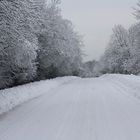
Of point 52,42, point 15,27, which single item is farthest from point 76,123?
point 52,42

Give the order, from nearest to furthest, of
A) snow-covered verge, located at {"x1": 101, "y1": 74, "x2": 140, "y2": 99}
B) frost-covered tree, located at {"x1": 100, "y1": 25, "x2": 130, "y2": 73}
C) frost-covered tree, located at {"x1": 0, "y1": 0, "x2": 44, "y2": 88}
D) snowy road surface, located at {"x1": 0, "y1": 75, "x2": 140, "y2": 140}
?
snowy road surface, located at {"x1": 0, "y1": 75, "x2": 140, "y2": 140} → frost-covered tree, located at {"x1": 0, "y1": 0, "x2": 44, "y2": 88} → snow-covered verge, located at {"x1": 101, "y1": 74, "x2": 140, "y2": 99} → frost-covered tree, located at {"x1": 100, "y1": 25, "x2": 130, "y2": 73}

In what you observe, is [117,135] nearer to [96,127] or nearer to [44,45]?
[96,127]

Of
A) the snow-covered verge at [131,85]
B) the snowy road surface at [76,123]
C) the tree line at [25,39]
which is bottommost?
the snowy road surface at [76,123]

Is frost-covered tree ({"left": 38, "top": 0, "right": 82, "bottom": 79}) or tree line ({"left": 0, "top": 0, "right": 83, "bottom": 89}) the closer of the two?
tree line ({"left": 0, "top": 0, "right": 83, "bottom": 89})

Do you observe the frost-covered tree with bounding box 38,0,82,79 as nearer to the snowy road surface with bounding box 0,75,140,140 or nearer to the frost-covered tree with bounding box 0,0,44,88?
the frost-covered tree with bounding box 0,0,44,88

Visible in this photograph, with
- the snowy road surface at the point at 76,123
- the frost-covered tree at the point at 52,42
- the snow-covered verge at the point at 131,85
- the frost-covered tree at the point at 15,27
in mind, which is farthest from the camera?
the frost-covered tree at the point at 52,42

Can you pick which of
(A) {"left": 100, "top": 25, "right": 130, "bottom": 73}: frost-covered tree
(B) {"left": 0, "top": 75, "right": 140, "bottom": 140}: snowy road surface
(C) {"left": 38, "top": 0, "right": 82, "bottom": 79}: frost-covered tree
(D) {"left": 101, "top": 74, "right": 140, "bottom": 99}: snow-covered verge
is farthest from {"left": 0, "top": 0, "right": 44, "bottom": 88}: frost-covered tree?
(A) {"left": 100, "top": 25, "right": 130, "bottom": 73}: frost-covered tree

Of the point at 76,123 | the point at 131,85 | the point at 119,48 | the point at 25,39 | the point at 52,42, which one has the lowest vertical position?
the point at 76,123

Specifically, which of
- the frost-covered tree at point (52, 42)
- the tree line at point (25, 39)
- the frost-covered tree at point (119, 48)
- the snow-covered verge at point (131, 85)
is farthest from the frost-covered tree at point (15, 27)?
the frost-covered tree at point (119, 48)

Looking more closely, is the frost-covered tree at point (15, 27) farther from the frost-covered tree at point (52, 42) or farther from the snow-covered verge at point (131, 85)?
the frost-covered tree at point (52, 42)

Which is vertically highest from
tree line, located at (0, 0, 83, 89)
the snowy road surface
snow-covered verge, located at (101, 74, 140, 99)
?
tree line, located at (0, 0, 83, 89)

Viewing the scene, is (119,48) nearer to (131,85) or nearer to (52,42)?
(52,42)

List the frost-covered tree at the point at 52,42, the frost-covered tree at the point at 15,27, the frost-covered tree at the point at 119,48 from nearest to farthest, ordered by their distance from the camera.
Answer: the frost-covered tree at the point at 15,27 → the frost-covered tree at the point at 52,42 → the frost-covered tree at the point at 119,48

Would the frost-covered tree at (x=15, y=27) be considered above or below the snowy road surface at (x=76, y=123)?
above
